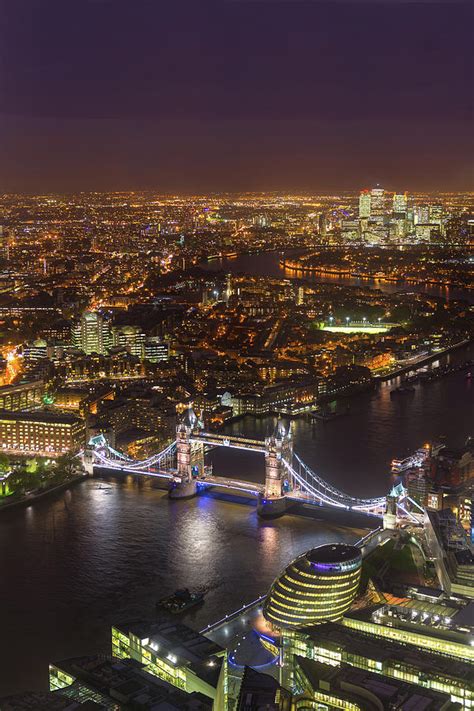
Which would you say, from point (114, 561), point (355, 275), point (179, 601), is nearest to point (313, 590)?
point (179, 601)

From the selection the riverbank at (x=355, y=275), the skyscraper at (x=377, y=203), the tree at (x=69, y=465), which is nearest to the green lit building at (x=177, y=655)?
the tree at (x=69, y=465)

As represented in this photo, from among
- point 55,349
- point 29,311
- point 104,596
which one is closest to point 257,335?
point 55,349

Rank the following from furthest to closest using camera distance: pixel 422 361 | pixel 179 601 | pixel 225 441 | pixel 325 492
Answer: pixel 422 361
pixel 225 441
pixel 325 492
pixel 179 601

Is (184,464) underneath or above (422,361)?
underneath

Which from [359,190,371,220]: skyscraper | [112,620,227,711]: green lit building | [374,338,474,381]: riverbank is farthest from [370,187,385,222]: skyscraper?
[112,620,227,711]: green lit building

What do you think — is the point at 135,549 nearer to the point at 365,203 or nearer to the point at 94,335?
the point at 94,335

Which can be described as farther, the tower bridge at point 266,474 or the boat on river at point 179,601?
the tower bridge at point 266,474

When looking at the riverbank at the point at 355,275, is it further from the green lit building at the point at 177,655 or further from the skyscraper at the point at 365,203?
the green lit building at the point at 177,655
